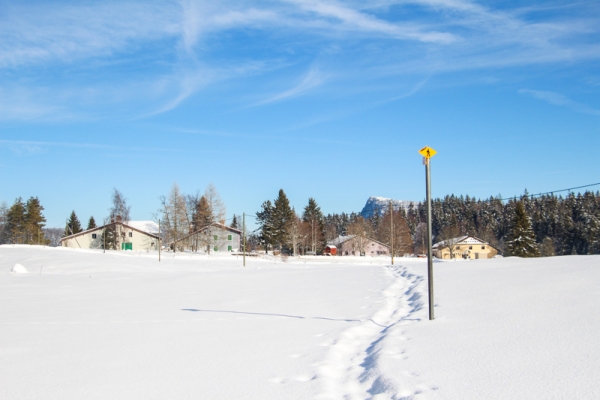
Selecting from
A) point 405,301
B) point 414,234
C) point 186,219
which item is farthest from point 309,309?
point 414,234

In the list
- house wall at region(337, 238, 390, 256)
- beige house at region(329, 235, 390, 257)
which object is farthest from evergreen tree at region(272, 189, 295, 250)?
house wall at region(337, 238, 390, 256)

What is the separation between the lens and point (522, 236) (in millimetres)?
57375

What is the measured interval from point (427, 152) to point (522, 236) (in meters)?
53.8

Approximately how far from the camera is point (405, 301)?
13.5m

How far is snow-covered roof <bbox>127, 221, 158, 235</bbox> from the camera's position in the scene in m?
89.2

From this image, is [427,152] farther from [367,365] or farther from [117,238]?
[117,238]

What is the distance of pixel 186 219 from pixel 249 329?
7031cm

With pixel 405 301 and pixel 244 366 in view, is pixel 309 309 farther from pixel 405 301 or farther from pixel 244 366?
pixel 244 366

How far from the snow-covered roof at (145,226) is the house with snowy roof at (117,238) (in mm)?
567

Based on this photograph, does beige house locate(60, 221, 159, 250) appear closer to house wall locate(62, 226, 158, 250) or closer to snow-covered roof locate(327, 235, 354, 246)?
house wall locate(62, 226, 158, 250)

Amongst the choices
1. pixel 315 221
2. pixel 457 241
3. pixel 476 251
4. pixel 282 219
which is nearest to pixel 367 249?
pixel 315 221

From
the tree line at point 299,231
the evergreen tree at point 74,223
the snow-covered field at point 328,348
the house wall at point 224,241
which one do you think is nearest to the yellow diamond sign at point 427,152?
the snow-covered field at point 328,348

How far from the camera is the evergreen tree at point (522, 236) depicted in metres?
57.2

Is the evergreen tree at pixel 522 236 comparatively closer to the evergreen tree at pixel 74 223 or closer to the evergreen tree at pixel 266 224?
the evergreen tree at pixel 266 224
